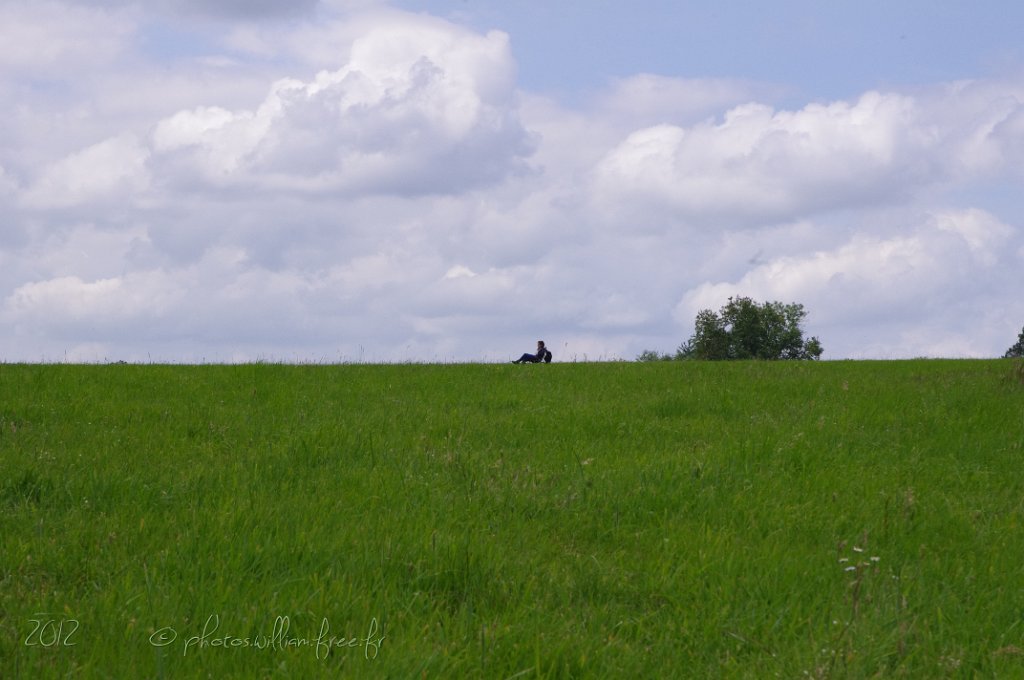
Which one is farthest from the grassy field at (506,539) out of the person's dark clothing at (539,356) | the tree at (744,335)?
the tree at (744,335)

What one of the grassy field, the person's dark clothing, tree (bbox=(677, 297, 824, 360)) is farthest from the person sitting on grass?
tree (bbox=(677, 297, 824, 360))

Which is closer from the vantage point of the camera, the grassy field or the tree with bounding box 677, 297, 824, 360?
the grassy field

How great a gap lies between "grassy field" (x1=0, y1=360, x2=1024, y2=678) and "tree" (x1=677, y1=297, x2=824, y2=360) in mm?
75013

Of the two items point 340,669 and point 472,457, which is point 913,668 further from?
point 472,457

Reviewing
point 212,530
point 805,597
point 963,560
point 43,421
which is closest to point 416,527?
point 212,530

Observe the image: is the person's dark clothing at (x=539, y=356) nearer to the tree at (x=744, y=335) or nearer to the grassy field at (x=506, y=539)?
the grassy field at (x=506, y=539)

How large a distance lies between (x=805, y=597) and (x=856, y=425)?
5.98m

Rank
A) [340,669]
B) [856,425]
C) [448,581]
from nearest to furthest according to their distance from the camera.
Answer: [340,669], [448,581], [856,425]

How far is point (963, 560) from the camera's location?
269 inches

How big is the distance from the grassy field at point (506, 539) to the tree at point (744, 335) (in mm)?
75013

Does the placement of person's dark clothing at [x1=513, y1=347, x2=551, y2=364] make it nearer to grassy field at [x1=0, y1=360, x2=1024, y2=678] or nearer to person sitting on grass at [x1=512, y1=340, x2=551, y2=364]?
person sitting on grass at [x1=512, y1=340, x2=551, y2=364]

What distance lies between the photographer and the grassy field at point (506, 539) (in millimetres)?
4824

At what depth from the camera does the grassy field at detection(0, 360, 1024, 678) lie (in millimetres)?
4824

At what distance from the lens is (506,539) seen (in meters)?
6.64
